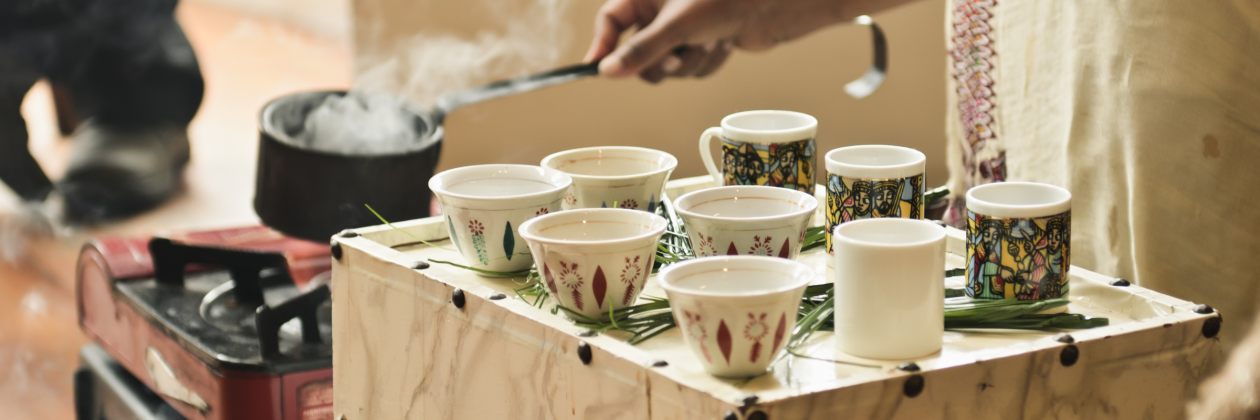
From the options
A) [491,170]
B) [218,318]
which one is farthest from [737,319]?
[218,318]

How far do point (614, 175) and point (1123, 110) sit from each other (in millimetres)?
511

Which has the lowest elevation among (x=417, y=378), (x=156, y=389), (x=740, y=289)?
(x=156, y=389)

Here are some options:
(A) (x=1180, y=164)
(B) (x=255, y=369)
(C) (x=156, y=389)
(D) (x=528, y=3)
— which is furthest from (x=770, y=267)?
(D) (x=528, y=3)

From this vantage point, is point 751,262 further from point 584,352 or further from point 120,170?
point 120,170

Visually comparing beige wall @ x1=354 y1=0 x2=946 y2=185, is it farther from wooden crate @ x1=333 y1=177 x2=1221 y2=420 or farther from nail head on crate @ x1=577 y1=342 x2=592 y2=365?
nail head on crate @ x1=577 y1=342 x2=592 y2=365

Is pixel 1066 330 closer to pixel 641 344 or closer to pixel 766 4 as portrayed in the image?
pixel 641 344

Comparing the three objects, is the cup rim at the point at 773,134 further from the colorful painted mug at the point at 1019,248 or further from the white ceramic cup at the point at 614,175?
the colorful painted mug at the point at 1019,248

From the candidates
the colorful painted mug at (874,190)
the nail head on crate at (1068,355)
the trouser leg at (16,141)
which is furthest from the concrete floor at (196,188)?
the nail head on crate at (1068,355)

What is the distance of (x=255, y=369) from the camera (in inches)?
45.5

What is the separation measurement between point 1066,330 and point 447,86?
50.0 inches

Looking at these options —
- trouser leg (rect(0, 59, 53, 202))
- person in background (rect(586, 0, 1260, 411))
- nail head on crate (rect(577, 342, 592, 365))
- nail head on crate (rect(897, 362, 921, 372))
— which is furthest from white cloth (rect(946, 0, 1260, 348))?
trouser leg (rect(0, 59, 53, 202))

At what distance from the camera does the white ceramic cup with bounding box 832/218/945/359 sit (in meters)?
0.62

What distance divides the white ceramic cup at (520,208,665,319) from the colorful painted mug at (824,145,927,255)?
0.17 metres

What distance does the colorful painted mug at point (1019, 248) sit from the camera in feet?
2.33
